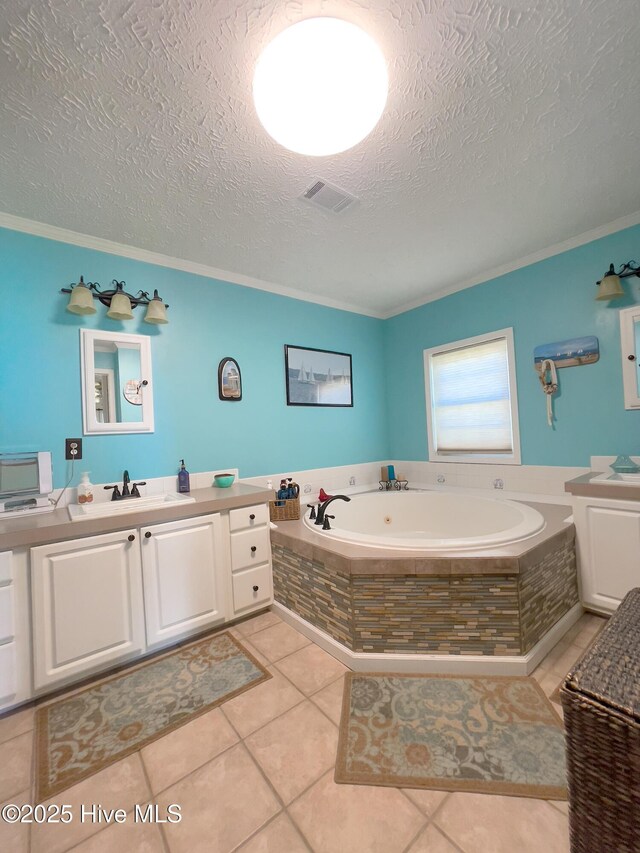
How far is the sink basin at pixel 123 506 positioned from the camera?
71.5 inches

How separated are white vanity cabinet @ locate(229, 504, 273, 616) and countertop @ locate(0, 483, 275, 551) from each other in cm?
9

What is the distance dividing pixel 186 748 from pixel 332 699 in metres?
0.62

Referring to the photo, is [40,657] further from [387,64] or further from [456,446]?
[456,446]

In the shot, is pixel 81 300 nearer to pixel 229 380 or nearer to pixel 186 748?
pixel 229 380

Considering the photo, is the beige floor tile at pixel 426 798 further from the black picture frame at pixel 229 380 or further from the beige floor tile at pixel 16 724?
the black picture frame at pixel 229 380

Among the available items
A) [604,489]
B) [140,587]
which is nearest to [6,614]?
[140,587]

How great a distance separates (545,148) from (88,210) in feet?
7.83

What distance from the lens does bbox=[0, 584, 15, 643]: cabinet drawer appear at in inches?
60.5

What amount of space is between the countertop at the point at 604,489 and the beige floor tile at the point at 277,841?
2112mm

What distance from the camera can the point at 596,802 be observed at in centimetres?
55

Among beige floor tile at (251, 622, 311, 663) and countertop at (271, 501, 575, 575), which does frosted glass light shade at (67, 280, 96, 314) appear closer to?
countertop at (271, 501, 575, 575)

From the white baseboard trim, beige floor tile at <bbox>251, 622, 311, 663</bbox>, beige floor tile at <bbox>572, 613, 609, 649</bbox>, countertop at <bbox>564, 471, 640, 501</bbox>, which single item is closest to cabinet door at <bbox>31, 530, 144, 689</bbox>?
beige floor tile at <bbox>251, 622, 311, 663</bbox>

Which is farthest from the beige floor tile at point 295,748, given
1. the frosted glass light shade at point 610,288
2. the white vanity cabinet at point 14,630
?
the frosted glass light shade at point 610,288

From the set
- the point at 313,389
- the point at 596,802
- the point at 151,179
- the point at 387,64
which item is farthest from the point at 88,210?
the point at 596,802
